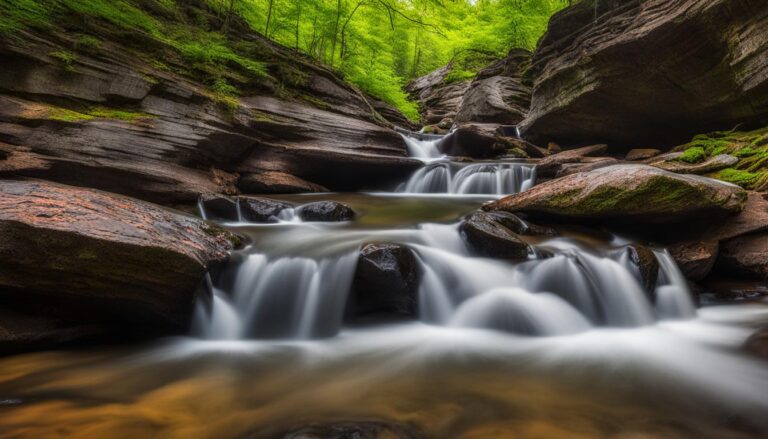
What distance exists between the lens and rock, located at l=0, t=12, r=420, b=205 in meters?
5.77

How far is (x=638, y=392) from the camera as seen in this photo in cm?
264

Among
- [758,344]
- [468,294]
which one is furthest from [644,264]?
[468,294]

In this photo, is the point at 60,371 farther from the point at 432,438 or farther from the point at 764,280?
the point at 764,280

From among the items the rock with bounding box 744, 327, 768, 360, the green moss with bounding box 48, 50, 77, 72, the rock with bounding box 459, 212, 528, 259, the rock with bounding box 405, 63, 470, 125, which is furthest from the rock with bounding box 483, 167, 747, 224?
the rock with bounding box 405, 63, 470, 125

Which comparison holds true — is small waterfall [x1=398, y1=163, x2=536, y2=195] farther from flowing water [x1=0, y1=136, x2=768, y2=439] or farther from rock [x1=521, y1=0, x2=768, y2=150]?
flowing water [x1=0, y1=136, x2=768, y2=439]

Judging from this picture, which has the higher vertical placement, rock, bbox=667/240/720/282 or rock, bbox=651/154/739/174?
rock, bbox=651/154/739/174

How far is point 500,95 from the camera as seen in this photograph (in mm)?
17156

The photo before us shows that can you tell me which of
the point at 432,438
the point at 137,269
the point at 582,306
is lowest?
the point at 432,438

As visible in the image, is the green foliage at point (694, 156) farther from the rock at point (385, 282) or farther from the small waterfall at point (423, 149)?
the rock at point (385, 282)

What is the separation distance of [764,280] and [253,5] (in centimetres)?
1574

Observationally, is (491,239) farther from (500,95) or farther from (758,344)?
(500,95)

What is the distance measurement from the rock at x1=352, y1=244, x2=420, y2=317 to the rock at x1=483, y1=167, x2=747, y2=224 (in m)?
2.81

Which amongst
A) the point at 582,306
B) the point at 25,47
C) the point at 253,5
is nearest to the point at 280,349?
the point at 582,306

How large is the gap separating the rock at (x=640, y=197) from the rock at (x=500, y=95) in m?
11.9
